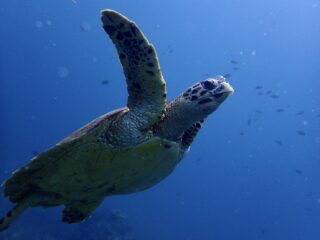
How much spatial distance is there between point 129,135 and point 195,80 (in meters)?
65.1

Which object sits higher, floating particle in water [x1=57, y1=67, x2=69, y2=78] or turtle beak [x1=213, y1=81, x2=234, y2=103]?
turtle beak [x1=213, y1=81, x2=234, y2=103]

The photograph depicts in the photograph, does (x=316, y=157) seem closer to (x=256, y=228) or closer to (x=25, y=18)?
(x=256, y=228)

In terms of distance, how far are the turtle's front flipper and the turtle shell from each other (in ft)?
0.82

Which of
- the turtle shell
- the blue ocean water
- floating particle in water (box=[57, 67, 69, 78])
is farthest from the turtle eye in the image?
floating particle in water (box=[57, 67, 69, 78])

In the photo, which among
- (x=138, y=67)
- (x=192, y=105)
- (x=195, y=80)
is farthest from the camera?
(x=195, y=80)

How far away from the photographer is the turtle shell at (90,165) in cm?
390

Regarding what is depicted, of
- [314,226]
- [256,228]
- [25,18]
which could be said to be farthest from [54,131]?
[314,226]

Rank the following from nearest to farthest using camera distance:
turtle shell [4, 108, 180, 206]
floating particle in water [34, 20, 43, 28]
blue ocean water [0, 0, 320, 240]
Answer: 1. turtle shell [4, 108, 180, 206]
2. blue ocean water [0, 0, 320, 240]
3. floating particle in water [34, 20, 43, 28]

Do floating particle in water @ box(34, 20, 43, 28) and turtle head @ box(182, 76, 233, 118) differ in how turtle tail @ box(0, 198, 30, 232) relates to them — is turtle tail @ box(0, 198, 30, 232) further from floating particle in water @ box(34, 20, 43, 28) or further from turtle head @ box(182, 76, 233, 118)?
floating particle in water @ box(34, 20, 43, 28)

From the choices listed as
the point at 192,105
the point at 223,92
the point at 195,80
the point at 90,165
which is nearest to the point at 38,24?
the point at 195,80

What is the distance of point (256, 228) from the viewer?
210ft

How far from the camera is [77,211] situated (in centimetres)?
504

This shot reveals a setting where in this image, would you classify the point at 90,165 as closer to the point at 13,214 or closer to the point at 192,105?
the point at 13,214

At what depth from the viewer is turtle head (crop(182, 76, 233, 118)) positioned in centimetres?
378
